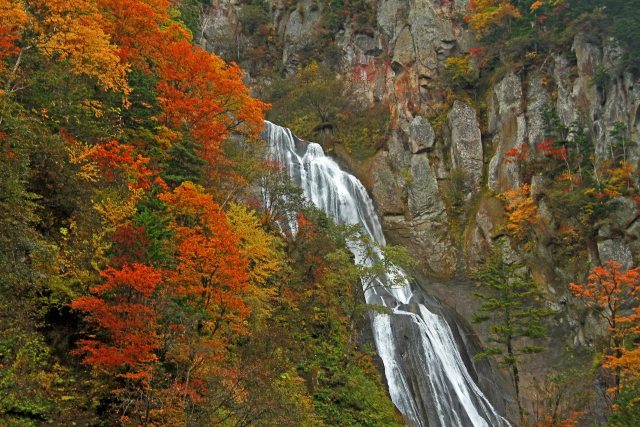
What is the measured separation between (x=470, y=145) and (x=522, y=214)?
744 centimetres

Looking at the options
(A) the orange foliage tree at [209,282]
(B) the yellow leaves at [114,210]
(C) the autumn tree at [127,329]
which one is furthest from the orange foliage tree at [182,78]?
(C) the autumn tree at [127,329]

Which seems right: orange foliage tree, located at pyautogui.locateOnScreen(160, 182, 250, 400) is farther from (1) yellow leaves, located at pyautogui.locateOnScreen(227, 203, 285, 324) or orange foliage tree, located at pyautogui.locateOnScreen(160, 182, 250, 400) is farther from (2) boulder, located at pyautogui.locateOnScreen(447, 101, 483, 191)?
(2) boulder, located at pyautogui.locateOnScreen(447, 101, 483, 191)

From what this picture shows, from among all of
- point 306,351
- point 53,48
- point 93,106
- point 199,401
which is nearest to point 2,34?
point 53,48

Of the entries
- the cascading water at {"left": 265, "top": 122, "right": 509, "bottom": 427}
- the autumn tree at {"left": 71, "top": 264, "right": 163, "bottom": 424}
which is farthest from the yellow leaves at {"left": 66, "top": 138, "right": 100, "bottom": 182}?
the cascading water at {"left": 265, "top": 122, "right": 509, "bottom": 427}

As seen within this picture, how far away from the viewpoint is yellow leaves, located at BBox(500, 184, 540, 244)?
31547mm

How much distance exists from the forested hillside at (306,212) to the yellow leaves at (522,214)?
0.15 m

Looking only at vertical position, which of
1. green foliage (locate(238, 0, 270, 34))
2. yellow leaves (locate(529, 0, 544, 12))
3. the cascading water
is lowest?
the cascading water

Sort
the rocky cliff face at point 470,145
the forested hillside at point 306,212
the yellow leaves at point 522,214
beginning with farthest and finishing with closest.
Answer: the yellow leaves at point 522,214 < the rocky cliff face at point 470,145 < the forested hillside at point 306,212

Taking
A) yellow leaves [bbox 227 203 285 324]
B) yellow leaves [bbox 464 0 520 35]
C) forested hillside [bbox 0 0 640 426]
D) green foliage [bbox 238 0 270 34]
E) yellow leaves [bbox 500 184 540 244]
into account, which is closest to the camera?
forested hillside [bbox 0 0 640 426]

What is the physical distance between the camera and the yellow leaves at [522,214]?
31.5 m

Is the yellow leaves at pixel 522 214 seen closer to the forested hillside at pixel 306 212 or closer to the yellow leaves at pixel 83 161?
the forested hillside at pixel 306 212

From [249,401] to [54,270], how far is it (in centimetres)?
521

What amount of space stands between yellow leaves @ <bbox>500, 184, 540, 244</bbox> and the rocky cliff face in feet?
1.98

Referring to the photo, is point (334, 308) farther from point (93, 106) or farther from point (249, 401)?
point (93, 106)
